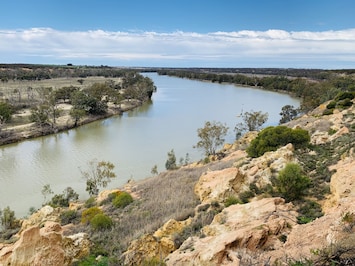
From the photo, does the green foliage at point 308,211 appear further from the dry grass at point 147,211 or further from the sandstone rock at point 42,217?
the sandstone rock at point 42,217

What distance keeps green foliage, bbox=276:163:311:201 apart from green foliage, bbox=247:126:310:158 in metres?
6.02

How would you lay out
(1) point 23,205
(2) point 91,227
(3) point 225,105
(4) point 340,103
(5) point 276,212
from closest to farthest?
(5) point 276,212 < (2) point 91,227 < (1) point 23,205 < (4) point 340,103 < (3) point 225,105

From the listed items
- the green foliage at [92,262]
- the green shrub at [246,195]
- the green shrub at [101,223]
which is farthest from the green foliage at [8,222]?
the green shrub at [246,195]

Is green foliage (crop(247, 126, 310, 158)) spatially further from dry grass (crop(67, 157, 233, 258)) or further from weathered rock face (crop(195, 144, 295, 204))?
dry grass (crop(67, 157, 233, 258))

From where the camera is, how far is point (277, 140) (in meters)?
16.9

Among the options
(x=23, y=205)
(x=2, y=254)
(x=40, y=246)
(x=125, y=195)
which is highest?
(x=40, y=246)

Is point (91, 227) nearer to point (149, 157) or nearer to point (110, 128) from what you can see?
point (149, 157)

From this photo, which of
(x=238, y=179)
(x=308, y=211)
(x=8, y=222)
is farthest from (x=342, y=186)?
(x=8, y=222)

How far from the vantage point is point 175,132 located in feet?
131

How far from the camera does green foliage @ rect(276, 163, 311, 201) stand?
970 cm

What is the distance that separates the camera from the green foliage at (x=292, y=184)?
970cm

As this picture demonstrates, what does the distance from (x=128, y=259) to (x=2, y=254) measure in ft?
10.1

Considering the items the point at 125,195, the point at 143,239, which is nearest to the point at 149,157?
the point at 125,195

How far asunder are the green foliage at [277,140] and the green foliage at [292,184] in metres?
6.02
